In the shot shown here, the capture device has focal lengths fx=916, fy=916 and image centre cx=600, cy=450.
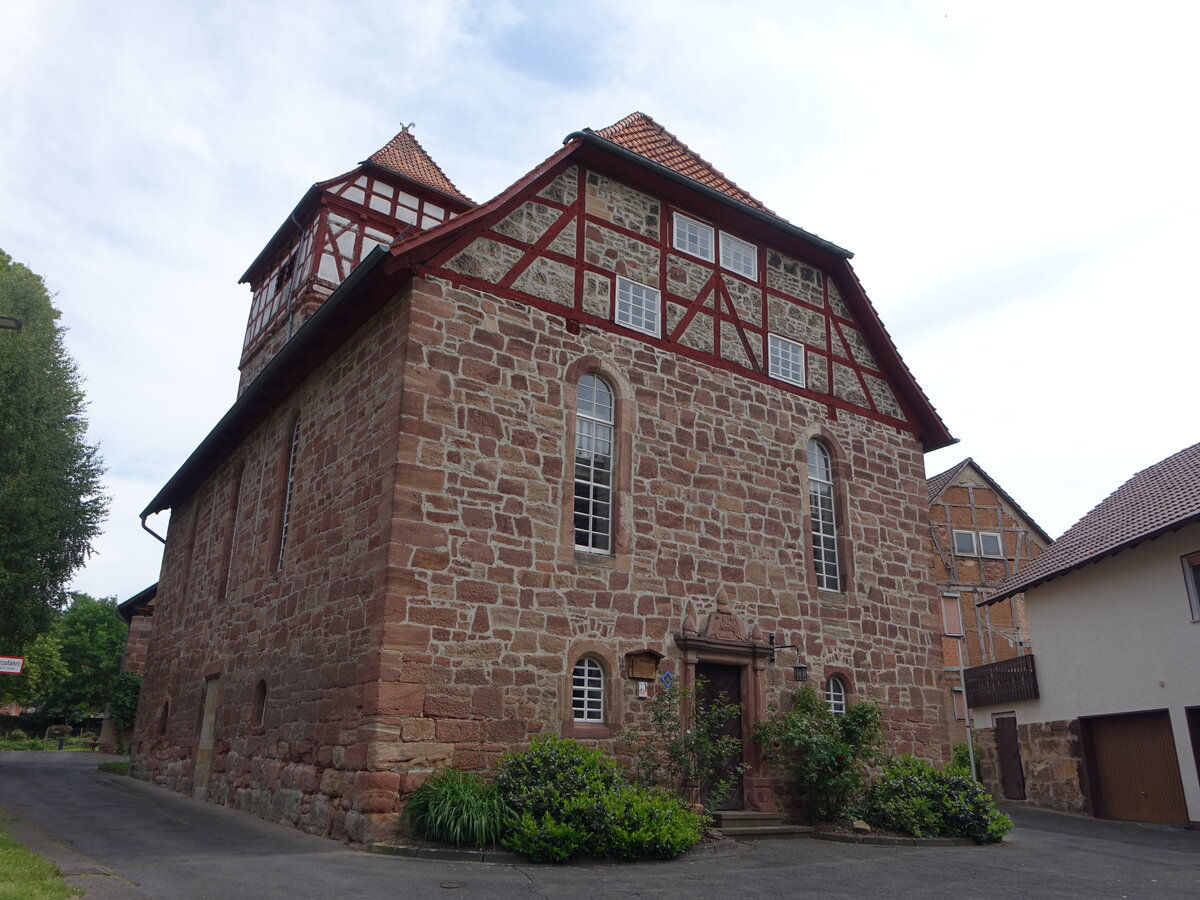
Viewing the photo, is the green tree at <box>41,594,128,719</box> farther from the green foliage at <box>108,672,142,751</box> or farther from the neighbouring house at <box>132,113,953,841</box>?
the neighbouring house at <box>132,113,953,841</box>

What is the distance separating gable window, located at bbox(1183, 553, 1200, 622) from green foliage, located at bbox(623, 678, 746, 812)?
918 centimetres

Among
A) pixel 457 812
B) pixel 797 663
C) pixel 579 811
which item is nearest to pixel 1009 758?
pixel 797 663

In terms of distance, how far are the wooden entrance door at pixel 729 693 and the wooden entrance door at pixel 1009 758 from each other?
11.2 metres

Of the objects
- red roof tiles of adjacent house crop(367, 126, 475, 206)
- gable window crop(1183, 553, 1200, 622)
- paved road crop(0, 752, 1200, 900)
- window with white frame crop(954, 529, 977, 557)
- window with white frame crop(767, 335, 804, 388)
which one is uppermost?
red roof tiles of adjacent house crop(367, 126, 475, 206)

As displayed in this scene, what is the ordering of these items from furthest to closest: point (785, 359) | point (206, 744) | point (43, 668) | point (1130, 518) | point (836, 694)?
point (43, 668)
point (1130, 518)
point (785, 359)
point (206, 744)
point (836, 694)

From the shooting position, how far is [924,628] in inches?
587

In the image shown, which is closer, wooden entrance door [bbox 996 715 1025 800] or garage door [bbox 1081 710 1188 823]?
garage door [bbox 1081 710 1188 823]

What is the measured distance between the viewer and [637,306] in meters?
13.2

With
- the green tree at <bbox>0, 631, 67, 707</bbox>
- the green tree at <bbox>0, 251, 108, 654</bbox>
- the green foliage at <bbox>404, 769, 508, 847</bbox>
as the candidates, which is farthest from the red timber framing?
the green tree at <bbox>0, 631, 67, 707</bbox>

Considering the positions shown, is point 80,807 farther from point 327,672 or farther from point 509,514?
point 509,514

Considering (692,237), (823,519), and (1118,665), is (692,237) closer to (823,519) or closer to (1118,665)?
(823,519)

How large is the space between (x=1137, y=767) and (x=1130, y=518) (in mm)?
4599

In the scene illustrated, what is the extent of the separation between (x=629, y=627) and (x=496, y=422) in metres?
3.04

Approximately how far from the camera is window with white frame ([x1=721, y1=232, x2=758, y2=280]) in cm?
1459
